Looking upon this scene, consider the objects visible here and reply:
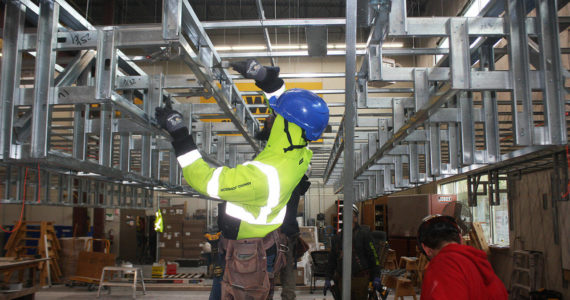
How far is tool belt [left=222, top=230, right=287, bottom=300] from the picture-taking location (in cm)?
265

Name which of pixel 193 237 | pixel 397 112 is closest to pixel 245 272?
pixel 397 112

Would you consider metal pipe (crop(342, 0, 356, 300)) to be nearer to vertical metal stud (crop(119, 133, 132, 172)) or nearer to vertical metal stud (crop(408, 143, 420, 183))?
vertical metal stud (crop(119, 133, 132, 172))

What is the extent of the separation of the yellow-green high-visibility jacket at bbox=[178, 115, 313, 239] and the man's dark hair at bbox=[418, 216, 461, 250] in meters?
0.88

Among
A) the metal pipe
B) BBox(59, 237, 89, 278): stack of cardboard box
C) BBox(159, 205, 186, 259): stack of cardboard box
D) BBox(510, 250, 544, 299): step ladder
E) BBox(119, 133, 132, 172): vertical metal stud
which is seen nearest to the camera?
the metal pipe

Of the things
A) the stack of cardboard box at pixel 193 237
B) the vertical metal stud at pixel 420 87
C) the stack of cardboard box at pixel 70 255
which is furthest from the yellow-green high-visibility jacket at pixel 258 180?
the stack of cardboard box at pixel 193 237

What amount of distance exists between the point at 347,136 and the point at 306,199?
2006 cm

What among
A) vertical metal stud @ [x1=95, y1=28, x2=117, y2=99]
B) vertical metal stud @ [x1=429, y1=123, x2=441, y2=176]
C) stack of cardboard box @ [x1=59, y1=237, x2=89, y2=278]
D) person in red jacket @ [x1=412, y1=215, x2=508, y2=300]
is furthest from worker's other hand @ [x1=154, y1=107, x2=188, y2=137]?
stack of cardboard box @ [x1=59, y1=237, x2=89, y2=278]

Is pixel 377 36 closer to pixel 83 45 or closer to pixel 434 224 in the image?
pixel 434 224

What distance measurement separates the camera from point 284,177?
2631mm

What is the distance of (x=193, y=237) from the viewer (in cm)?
1844

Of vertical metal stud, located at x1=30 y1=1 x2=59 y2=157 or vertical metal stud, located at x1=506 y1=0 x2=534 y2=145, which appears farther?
vertical metal stud, located at x1=30 y1=1 x2=59 y2=157

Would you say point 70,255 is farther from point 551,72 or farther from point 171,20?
point 551,72

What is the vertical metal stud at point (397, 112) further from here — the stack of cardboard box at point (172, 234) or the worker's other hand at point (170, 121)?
the stack of cardboard box at point (172, 234)

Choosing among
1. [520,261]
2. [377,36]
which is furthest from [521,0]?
[520,261]
